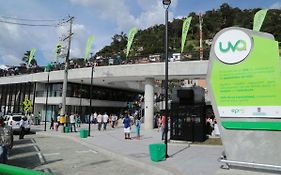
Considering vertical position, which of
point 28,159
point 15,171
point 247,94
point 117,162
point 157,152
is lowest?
point 117,162

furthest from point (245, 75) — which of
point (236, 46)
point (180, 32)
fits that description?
point (180, 32)

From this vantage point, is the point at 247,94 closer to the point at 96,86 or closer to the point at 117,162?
the point at 117,162

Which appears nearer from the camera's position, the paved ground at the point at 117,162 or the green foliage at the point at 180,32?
the paved ground at the point at 117,162

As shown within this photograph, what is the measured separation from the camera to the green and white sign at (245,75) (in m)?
8.30

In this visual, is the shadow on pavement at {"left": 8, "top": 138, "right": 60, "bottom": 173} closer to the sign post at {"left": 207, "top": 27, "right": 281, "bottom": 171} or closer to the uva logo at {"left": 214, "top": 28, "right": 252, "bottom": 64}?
the sign post at {"left": 207, "top": 27, "right": 281, "bottom": 171}

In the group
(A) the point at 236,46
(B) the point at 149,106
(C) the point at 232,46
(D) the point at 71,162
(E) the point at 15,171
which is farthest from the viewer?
(B) the point at 149,106

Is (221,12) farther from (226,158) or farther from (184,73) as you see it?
(226,158)

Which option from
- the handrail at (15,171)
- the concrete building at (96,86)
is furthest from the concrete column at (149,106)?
the handrail at (15,171)

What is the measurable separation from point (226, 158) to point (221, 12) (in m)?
128

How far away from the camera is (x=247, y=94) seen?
8758 millimetres

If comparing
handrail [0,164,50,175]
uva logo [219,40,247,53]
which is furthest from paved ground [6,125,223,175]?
handrail [0,164,50,175]

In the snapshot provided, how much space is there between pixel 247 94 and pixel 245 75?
511 mm

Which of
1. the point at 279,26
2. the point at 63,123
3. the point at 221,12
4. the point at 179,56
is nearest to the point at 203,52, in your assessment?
the point at 179,56

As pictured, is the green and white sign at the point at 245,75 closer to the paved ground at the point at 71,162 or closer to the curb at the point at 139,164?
the curb at the point at 139,164
